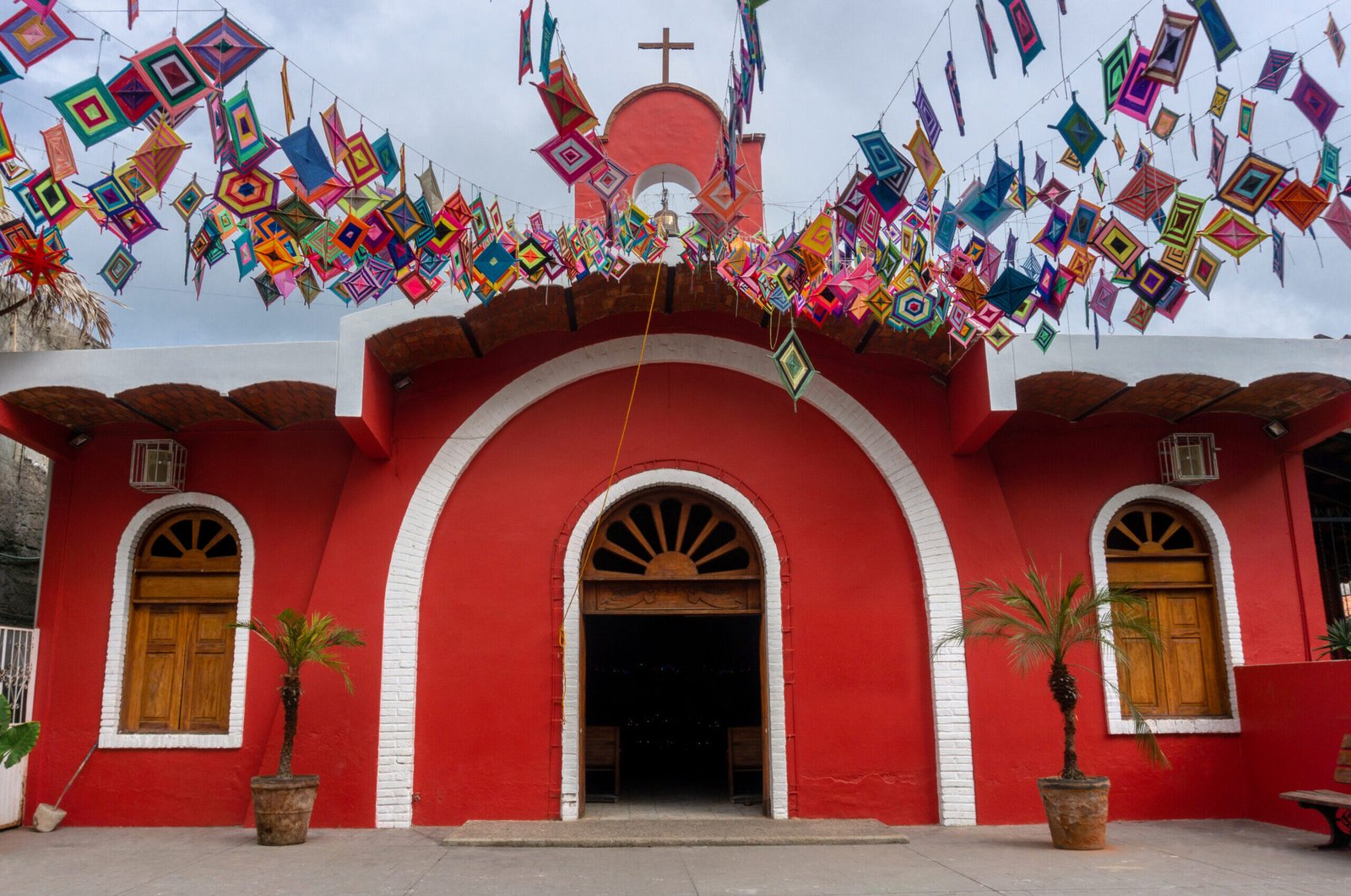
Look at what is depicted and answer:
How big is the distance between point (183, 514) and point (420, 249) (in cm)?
436

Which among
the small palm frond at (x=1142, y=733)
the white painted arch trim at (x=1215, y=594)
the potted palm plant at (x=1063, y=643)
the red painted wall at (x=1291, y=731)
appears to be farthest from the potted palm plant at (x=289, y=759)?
the red painted wall at (x=1291, y=731)

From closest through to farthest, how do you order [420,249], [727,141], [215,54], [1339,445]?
[215,54] < [727,141] < [420,249] < [1339,445]

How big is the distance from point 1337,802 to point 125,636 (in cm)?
1049

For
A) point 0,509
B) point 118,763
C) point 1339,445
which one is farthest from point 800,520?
point 0,509

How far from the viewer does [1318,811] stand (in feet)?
29.4

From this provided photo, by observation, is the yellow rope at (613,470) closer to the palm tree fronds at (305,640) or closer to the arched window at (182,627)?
the palm tree fronds at (305,640)

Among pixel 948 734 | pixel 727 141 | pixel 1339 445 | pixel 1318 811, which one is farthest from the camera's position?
pixel 1339 445

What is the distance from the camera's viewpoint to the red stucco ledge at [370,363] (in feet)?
31.2

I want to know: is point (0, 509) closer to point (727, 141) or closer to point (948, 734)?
point (727, 141)

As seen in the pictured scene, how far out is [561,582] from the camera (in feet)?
32.9

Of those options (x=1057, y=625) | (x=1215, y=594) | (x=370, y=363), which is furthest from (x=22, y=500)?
(x=1215, y=594)

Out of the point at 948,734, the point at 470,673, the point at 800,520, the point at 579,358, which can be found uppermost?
the point at 579,358

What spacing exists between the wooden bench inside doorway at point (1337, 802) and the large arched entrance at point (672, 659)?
435 cm

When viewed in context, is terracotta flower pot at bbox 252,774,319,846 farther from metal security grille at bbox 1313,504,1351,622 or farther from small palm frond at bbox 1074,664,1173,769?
metal security grille at bbox 1313,504,1351,622
